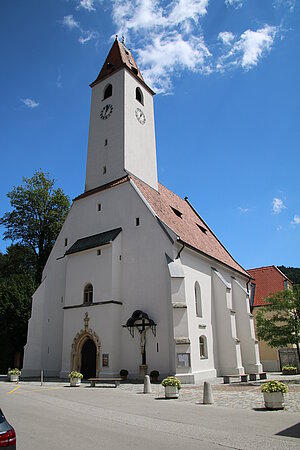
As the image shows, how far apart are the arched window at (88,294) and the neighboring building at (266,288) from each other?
1828 centimetres

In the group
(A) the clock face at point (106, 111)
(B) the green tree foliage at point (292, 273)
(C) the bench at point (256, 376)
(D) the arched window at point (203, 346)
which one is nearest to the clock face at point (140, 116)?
(A) the clock face at point (106, 111)

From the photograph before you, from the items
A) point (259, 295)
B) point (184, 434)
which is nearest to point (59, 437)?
point (184, 434)

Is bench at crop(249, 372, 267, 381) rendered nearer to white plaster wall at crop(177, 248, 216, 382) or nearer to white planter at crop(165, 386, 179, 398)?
white plaster wall at crop(177, 248, 216, 382)

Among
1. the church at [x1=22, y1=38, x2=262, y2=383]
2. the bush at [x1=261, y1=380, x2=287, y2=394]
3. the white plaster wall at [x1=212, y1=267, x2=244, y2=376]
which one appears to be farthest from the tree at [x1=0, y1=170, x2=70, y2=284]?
the bush at [x1=261, y1=380, x2=287, y2=394]

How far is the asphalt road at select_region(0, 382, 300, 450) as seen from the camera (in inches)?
247

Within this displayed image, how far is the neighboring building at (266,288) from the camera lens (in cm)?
3155

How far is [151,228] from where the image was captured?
2150cm

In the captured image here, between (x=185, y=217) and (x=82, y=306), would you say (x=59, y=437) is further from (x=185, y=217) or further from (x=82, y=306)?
(x=185, y=217)

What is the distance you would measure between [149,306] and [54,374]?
28.1 feet

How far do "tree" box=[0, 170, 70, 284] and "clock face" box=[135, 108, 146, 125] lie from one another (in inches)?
506

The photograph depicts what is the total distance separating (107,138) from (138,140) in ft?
7.80

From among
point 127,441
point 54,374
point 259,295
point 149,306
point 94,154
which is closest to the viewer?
point 127,441

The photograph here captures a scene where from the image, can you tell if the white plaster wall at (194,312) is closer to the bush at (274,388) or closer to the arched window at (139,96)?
the bush at (274,388)

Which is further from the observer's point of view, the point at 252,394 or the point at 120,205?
the point at 120,205
